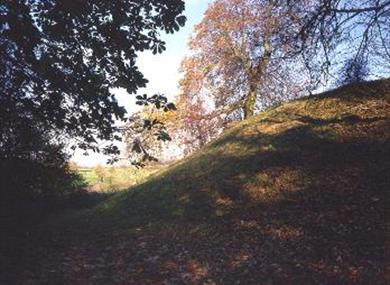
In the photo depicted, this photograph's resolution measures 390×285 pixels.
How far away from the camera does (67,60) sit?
7219 mm

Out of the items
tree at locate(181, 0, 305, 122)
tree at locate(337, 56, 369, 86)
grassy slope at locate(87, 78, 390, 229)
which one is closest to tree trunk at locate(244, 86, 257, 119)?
tree at locate(181, 0, 305, 122)

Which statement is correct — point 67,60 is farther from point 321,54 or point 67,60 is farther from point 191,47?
point 191,47

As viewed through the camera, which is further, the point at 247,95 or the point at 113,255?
the point at 247,95

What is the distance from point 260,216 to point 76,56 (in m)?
6.49

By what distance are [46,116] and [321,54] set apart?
→ 725 cm

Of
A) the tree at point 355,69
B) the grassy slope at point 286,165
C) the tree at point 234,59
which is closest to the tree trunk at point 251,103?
the tree at point 234,59

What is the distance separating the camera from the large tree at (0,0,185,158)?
701 cm

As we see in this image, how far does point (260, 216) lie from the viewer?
39.6 ft

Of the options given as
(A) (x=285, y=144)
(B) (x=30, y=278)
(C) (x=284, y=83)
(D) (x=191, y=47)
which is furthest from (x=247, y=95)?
(B) (x=30, y=278)

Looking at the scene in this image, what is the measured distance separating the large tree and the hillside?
3.46 meters

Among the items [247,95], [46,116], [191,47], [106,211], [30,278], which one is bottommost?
[30,278]

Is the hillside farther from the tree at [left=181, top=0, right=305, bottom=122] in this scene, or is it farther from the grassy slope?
the tree at [left=181, top=0, right=305, bottom=122]

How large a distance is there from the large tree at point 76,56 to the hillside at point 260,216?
3.46 meters

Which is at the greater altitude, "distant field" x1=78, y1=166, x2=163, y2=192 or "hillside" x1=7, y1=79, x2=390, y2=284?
"distant field" x1=78, y1=166, x2=163, y2=192
